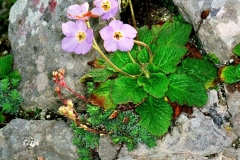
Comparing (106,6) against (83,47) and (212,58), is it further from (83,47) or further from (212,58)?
(212,58)

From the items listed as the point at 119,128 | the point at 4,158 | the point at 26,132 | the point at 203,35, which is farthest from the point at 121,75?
the point at 4,158

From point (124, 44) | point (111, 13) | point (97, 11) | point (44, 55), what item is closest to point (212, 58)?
point (124, 44)

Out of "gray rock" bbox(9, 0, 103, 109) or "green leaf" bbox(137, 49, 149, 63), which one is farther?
"gray rock" bbox(9, 0, 103, 109)

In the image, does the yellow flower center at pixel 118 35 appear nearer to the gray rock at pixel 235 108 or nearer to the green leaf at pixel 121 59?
the green leaf at pixel 121 59

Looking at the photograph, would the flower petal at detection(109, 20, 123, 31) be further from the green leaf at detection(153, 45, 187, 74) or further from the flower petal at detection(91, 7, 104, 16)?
the green leaf at detection(153, 45, 187, 74)

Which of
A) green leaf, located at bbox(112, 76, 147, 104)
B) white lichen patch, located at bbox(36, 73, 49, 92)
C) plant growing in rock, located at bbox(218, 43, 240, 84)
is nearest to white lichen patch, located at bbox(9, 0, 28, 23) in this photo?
white lichen patch, located at bbox(36, 73, 49, 92)

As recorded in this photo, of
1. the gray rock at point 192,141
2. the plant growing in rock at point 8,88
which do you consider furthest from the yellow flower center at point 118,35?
the plant growing in rock at point 8,88

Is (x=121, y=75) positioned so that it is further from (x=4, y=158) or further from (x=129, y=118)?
(x=4, y=158)
